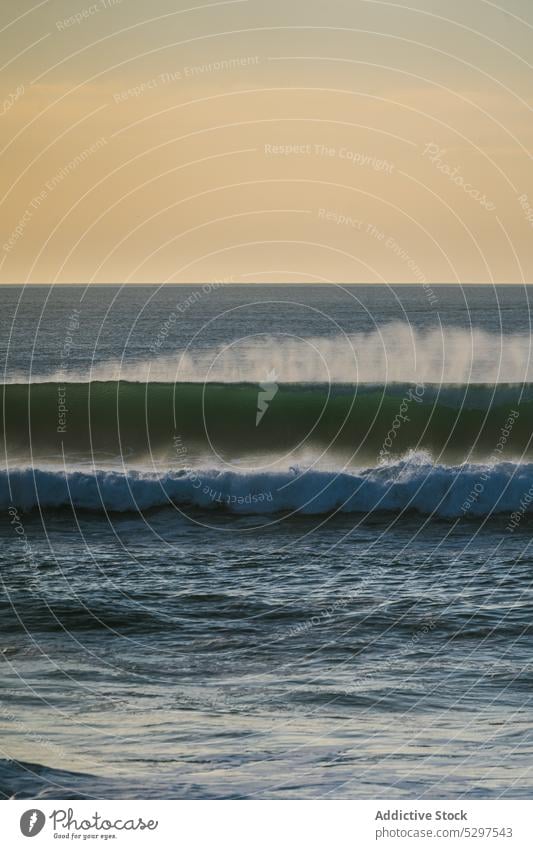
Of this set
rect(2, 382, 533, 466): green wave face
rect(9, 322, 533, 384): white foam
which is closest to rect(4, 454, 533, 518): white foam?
rect(2, 382, 533, 466): green wave face

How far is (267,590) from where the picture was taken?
27.0ft

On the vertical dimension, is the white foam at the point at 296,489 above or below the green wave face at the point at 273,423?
below

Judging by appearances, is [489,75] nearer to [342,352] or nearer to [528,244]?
[528,244]

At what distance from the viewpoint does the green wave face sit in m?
12.4

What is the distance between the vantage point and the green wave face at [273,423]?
1238 centimetres
